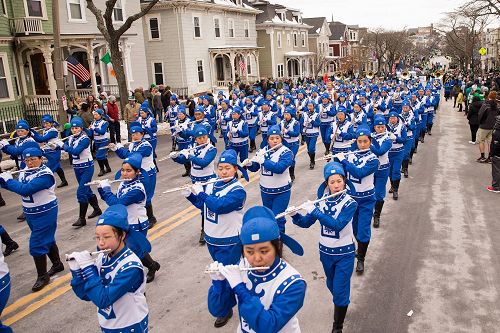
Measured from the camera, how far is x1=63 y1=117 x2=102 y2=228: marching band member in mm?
9719

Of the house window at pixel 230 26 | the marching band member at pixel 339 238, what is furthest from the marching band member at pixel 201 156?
the house window at pixel 230 26

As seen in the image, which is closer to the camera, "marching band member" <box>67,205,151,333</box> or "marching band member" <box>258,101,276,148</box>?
"marching band member" <box>67,205,151,333</box>

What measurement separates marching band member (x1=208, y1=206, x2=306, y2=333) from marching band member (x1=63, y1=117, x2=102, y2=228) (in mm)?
7336

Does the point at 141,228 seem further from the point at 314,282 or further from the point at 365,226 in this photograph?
the point at 365,226

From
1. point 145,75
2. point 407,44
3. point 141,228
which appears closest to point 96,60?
point 145,75

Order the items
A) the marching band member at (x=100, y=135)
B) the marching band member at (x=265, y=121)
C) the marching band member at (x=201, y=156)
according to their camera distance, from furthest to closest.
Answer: the marching band member at (x=265, y=121)
the marching band member at (x=100, y=135)
the marching band member at (x=201, y=156)

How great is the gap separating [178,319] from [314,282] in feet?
7.02

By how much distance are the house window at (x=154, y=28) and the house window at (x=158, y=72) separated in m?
2.04

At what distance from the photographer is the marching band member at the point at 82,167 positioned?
31.9 ft

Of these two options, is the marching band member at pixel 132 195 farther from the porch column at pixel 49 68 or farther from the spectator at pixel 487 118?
the porch column at pixel 49 68

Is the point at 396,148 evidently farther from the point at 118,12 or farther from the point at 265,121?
the point at 118,12

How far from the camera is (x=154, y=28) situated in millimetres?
34656

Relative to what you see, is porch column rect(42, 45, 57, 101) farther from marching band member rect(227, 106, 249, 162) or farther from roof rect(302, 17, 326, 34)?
roof rect(302, 17, 326, 34)

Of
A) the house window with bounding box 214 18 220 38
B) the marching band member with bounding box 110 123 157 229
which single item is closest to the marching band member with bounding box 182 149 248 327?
the marching band member with bounding box 110 123 157 229
